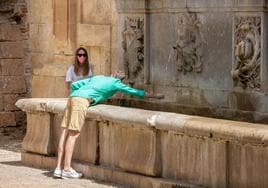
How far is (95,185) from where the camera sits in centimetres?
1134

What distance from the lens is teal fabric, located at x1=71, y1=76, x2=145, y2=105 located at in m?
11.8

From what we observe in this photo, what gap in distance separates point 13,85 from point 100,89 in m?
7.29

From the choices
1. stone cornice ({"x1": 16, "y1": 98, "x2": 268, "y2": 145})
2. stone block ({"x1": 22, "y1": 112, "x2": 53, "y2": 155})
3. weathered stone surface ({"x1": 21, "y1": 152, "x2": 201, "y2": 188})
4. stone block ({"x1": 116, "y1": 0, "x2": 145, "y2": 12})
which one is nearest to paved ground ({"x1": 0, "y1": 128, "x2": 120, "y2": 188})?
weathered stone surface ({"x1": 21, "y1": 152, "x2": 201, "y2": 188})

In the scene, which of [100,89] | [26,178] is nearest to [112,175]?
[100,89]

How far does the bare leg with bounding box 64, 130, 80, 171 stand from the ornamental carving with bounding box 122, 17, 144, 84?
1414 millimetres

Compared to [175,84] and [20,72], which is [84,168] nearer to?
[175,84]

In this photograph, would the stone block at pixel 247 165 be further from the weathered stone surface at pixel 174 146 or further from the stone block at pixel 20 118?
the stone block at pixel 20 118

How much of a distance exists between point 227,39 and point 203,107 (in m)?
0.88

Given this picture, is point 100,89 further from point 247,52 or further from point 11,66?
point 11,66

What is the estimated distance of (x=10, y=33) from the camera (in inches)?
744

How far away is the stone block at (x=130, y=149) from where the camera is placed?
10.8m

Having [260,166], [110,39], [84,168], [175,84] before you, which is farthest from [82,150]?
[110,39]

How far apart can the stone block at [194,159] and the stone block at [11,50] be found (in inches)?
341

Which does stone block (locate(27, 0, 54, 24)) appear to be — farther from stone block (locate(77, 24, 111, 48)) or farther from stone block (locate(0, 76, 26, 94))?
stone block (locate(0, 76, 26, 94))
